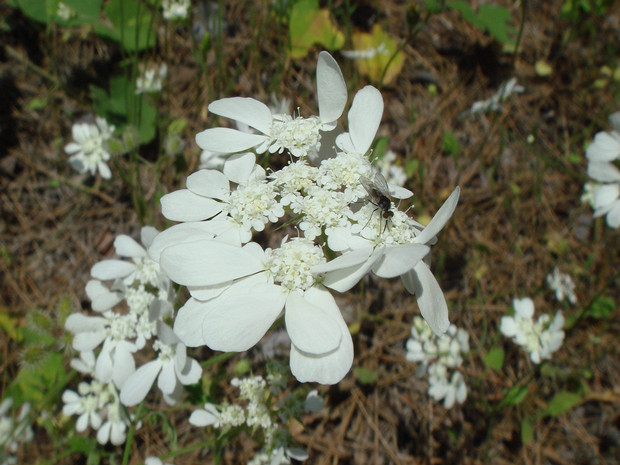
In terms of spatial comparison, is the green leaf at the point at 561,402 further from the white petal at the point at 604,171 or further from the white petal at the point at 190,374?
the white petal at the point at 190,374

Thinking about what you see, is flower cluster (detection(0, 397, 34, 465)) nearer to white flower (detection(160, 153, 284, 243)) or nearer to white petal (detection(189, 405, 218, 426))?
white petal (detection(189, 405, 218, 426))

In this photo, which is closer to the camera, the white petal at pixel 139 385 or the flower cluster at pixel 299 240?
the flower cluster at pixel 299 240

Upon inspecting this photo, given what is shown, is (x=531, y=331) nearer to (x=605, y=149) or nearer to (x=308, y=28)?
(x=605, y=149)

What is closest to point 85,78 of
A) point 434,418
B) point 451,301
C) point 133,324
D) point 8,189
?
point 8,189

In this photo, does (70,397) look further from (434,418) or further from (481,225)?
(481,225)

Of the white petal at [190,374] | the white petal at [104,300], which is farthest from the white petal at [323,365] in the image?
the white petal at [104,300]

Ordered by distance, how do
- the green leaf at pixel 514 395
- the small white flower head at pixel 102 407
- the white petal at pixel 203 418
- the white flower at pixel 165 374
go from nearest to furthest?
the white flower at pixel 165 374, the white petal at pixel 203 418, the small white flower head at pixel 102 407, the green leaf at pixel 514 395

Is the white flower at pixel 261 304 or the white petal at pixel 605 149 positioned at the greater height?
the white petal at pixel 605 149
